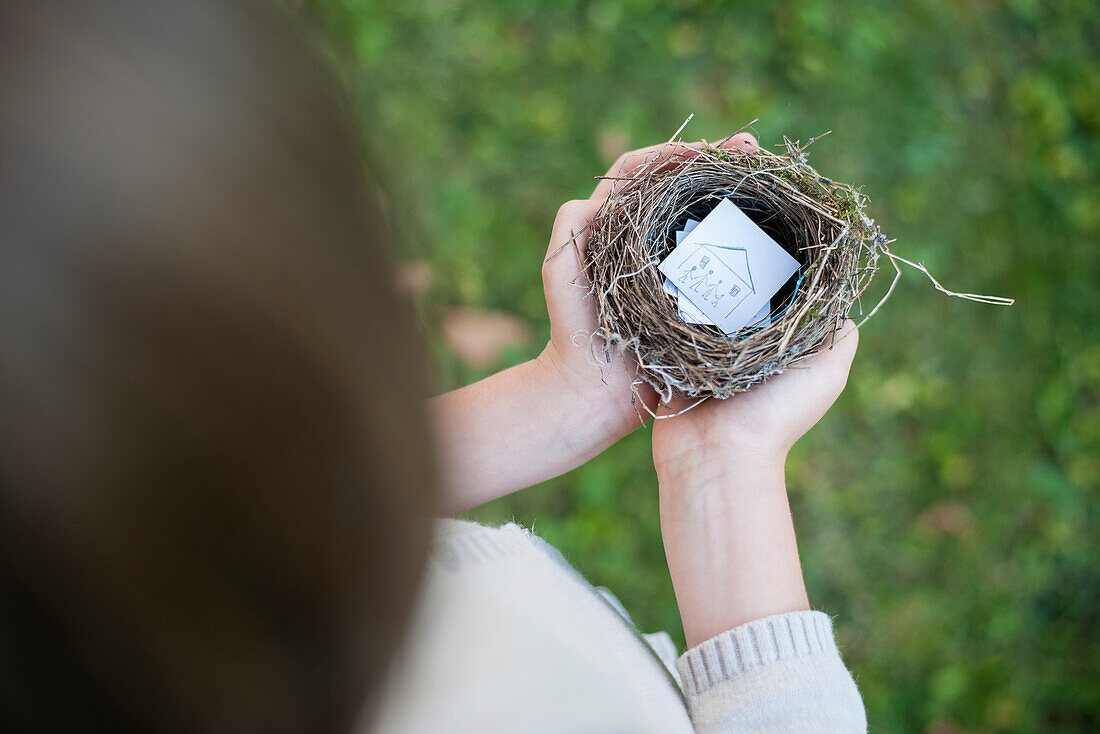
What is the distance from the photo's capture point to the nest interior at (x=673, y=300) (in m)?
1.20

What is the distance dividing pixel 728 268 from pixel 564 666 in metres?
0.73

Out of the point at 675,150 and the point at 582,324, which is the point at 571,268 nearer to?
the point at 582,324

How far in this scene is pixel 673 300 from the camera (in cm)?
128

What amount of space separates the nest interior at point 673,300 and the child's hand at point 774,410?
4 centimetres

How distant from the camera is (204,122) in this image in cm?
56

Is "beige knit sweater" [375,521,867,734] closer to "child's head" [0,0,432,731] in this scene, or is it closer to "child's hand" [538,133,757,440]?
"child's head" [0,0,432,731]

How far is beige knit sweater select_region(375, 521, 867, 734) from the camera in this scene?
0.90 metres

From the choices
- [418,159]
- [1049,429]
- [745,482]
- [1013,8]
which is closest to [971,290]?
[1049,429]

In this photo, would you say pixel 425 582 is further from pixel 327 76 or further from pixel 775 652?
pixel 775 652

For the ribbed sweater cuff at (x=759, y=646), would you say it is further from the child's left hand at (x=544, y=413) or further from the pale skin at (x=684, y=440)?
Result: the child's left hand at (x=544, y=413)

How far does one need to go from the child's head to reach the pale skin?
602 millimetres

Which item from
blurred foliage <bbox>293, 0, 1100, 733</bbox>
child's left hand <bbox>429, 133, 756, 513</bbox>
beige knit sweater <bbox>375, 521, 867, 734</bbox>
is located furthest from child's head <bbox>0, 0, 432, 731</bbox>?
→ blurred foliage <bbox>293, 0, 1100, 733</bbox>

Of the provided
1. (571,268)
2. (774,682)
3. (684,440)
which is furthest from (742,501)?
(571,268)

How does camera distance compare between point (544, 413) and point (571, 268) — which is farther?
point (544, 413)
